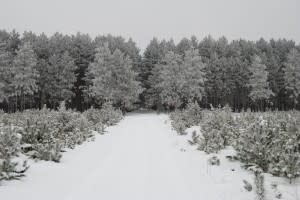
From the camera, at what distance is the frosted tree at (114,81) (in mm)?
43344

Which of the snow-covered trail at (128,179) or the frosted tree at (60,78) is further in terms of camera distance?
the frosted tree at (60,78)

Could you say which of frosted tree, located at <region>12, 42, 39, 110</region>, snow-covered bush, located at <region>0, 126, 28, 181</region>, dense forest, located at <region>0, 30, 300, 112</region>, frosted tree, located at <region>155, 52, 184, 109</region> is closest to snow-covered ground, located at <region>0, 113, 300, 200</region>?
snow-covered bush, located at <region>0, 126, 28, 181</region>

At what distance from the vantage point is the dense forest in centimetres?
4488

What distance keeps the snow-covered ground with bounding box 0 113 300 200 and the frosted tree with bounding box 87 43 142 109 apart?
105 ft

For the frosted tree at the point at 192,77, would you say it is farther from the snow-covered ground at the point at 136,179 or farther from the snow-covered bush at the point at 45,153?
the snow-covered bush at the point at 45,153

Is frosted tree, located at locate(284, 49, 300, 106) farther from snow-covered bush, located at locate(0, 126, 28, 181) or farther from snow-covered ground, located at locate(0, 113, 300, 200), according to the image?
snow-covered bush, located at locate(0, 126, 28, 181)

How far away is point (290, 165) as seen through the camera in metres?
7.41

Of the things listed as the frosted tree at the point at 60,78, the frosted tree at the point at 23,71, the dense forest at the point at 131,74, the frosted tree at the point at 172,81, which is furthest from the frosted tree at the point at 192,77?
the frosted tree at the point at 23,71

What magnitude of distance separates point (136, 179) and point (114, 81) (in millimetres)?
37259

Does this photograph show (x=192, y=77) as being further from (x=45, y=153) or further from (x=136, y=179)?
(x=136, y=179)

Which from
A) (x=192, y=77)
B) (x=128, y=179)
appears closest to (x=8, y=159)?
(x=128, y=179)

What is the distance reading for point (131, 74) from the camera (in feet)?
147

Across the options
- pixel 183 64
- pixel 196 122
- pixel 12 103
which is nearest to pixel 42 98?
pixel 12 103

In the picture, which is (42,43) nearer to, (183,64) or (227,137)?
(183,64)
